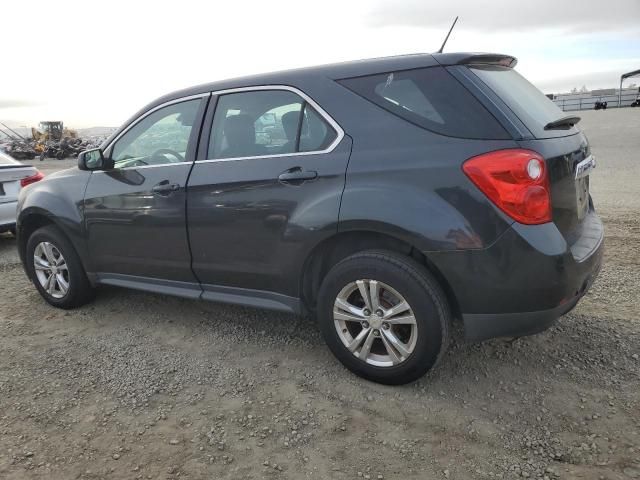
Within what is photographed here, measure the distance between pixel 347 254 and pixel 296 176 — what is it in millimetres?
534

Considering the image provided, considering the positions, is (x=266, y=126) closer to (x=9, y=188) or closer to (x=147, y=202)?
(x=147, y=202)

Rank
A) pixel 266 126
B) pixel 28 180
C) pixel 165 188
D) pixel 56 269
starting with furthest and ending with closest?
pixel 28 180 → pixel 56 269 → pixel 165 188 → pixel 266 126

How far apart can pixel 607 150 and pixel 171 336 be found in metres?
14.4

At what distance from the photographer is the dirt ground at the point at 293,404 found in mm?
2406

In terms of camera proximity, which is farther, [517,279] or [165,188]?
[165,188]

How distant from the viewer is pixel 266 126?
3252mm

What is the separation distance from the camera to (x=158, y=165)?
3.65 m

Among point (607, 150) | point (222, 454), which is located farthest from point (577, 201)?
point (607, 150)

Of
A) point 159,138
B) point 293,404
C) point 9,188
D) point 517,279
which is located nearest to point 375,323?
point 293,404

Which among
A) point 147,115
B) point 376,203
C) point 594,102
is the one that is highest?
point 147,115

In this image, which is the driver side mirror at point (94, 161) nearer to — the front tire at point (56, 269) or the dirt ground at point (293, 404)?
the front tire at point (56, 269)

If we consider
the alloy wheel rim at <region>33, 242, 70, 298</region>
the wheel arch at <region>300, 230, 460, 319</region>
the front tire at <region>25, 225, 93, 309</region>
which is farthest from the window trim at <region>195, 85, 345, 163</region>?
the alloy wheel rim at <region>33, 242, 70, 298</region>

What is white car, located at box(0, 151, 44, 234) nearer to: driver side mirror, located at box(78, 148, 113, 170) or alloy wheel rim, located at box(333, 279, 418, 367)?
driver side mirror, located at box(78, 148, 113, 170)

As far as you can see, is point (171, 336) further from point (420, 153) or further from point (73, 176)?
point (420, 153)
